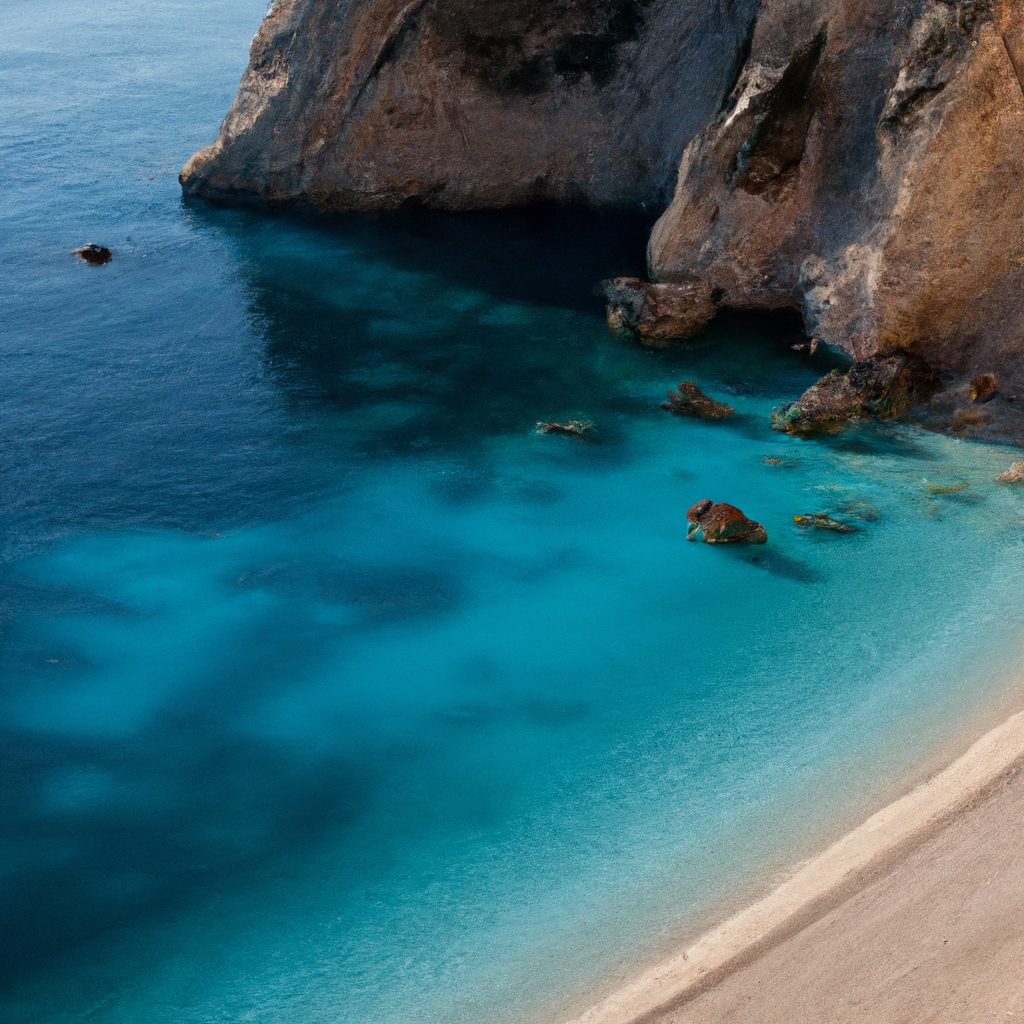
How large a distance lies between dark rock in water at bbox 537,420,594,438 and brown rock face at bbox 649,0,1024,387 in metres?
4.83

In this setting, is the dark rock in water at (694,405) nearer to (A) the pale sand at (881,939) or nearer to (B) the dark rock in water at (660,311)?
(B) the dark rock in water at (660,311)

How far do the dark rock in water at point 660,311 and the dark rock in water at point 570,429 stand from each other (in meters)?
4.40

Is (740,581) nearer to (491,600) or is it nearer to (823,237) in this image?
(491,600)

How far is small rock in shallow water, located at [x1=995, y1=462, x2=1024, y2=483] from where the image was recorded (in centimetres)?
2125

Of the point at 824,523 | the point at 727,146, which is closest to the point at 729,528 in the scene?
the point at 824,523

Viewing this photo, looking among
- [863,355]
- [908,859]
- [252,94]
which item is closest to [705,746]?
[908,859]

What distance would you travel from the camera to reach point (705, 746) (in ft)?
53.5

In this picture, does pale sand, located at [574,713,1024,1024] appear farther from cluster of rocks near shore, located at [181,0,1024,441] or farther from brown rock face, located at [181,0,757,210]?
brown rock face, located at [181,0,757,210]

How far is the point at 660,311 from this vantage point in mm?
28578

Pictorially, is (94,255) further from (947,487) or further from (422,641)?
(947,487)

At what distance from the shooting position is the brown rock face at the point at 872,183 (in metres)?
22.1

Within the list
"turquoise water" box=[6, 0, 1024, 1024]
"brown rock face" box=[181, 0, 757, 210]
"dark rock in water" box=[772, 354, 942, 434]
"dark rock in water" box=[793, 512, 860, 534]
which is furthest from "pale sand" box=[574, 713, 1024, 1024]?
"brown rock face" box=[181, 0, 757, 210]

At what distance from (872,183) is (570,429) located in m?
8.76

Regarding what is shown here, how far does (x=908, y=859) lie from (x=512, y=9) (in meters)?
29.1
